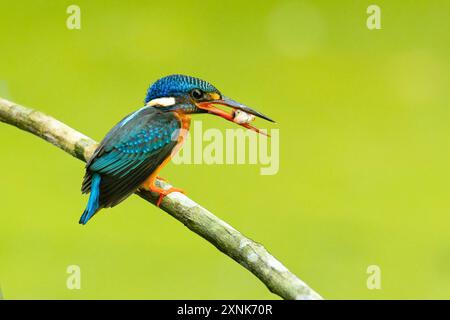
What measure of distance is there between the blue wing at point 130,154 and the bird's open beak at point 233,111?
4.6 inches

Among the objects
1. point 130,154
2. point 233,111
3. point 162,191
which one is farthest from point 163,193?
point 233,111

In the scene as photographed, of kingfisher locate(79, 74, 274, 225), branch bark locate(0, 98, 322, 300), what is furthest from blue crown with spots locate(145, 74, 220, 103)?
branch bark locate(0, 98, 322, 300)

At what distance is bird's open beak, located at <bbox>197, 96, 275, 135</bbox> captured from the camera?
2.25 metres

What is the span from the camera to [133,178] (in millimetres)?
2092

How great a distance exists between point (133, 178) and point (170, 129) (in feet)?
0.72

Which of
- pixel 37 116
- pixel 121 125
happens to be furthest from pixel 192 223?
pixel 37 116

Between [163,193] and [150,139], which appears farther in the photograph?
[150,139]

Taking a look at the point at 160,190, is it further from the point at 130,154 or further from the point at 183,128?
the point at 183,128

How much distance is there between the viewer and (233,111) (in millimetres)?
2281

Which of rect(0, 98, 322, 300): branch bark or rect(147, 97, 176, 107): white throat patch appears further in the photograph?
rect(147, 97, 176, 107): white throat patch

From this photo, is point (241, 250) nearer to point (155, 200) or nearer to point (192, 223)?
point (192, 223)

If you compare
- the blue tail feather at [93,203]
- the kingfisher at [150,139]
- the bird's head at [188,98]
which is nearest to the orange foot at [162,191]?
the kingfisher at [150,139]

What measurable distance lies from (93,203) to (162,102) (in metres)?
0.45

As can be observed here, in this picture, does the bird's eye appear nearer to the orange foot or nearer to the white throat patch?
the white throat patch
